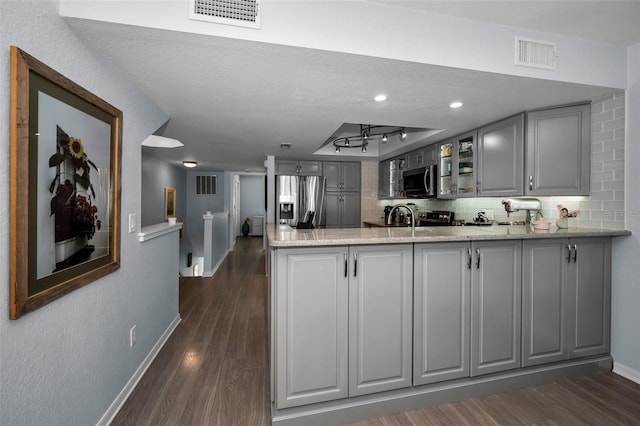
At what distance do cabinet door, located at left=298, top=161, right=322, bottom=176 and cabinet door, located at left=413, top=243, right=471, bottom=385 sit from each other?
3.89m

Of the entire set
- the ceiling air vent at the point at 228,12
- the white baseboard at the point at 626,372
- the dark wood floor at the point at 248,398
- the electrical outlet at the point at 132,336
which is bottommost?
the dark wood floor at the point at 248,398

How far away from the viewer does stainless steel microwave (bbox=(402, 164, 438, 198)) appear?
412cm

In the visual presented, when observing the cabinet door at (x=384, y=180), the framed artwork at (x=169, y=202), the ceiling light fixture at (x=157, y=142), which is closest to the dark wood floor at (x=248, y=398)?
the ceiling light fixture at (x=157, y=142)

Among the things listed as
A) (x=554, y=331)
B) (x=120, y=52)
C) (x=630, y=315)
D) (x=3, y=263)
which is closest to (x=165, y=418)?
(x=3, y=263)

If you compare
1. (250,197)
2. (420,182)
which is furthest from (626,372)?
(250,197)

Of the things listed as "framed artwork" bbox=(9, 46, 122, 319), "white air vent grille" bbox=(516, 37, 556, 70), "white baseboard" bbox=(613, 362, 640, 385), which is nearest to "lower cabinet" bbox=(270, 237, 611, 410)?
"white baseboard" bbox=(613, 362, 640, 385)

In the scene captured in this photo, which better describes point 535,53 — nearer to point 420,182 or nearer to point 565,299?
point 565,299

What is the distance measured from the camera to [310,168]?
560cm

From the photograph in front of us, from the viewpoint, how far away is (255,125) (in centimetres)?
322

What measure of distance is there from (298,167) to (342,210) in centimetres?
122

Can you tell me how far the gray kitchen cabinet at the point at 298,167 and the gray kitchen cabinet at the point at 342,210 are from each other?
0.53 meters

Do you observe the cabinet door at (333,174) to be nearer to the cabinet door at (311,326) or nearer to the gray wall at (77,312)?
the gray wall at (77,312)

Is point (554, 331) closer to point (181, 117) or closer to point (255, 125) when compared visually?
point (255, 125)

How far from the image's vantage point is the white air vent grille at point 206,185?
27.7ft
